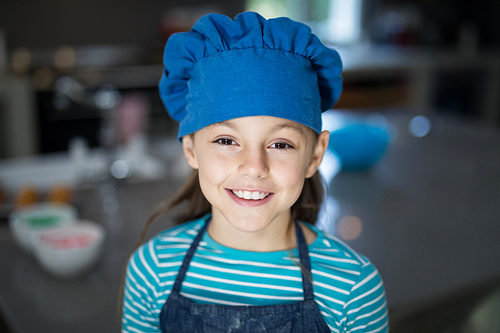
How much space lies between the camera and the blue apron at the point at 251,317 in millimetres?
813

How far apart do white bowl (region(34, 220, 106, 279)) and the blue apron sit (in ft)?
1.10

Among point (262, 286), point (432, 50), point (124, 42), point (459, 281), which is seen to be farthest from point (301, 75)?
point (432, 50)

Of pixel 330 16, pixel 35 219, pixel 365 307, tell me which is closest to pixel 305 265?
pixel 365 307

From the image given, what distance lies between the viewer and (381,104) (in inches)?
171

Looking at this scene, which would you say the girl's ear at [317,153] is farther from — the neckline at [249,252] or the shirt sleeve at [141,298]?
the shirt sleeve at [141,298]

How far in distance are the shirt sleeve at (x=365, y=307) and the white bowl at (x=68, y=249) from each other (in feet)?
1.93

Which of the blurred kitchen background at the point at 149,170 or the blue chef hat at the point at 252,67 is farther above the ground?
the blue chef hat at the point at 252,67

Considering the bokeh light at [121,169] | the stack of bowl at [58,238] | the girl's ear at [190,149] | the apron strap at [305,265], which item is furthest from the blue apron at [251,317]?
the bokeh light at [121,169]

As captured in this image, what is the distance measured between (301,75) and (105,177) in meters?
1.01

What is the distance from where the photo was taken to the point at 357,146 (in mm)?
1650

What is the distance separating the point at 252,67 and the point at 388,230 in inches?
30.0

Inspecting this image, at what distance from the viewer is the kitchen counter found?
1.02 metres

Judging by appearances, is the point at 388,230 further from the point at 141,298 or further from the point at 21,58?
the point at 21,58

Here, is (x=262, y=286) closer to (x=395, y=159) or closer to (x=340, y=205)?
(x=340, y=205)
